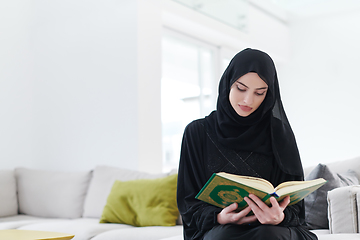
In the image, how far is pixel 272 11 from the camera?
16.0 feet

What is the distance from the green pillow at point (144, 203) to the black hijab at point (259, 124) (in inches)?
36.2

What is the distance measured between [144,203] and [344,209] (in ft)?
3.78

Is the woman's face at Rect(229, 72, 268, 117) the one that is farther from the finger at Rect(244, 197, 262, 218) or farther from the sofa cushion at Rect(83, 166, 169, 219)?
the sofa cushion at Rect(83, 166, 169, 219)

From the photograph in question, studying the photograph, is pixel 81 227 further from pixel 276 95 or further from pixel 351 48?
pixel 351 48

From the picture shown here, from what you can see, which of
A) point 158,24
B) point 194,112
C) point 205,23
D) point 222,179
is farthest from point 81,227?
point 205,23

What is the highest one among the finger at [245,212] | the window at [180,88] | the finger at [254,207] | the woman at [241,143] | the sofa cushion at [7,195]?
the window at [180,88]

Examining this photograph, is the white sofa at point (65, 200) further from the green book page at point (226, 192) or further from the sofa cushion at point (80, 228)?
the green book page at point (226, 192)

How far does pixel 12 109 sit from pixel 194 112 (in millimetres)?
1799

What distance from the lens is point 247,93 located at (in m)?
1.40

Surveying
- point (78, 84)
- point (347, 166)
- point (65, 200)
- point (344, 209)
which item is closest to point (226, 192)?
point (344, 209)

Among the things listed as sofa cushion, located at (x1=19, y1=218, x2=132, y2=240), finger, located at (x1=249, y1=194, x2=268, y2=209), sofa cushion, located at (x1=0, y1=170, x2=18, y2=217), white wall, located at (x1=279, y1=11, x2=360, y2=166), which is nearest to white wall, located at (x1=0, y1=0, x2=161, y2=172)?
sofa cushion, located at (x1=0, y1=170, x2=18, y2=217)

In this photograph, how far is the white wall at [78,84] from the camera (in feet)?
10.4

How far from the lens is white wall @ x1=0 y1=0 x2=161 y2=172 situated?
3162 mm

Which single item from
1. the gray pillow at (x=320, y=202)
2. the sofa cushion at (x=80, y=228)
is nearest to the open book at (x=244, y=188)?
the gray pillow at (x=320, y=202)
